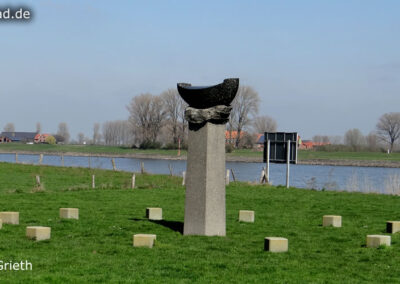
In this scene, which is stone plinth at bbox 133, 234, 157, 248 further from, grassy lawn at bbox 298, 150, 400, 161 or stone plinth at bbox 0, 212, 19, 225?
grassy lawn at bbox 298, 150, 400, 161

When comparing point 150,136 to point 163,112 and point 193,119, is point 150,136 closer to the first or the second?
point 163,112

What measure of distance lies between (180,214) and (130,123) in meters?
89.8

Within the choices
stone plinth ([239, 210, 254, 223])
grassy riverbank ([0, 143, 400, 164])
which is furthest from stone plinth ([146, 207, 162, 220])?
grassy riverbank ([0, 143, 400, 164])

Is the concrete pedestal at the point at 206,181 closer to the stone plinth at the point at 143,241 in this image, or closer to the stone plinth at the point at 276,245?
the stone plinth at the point at 143,241

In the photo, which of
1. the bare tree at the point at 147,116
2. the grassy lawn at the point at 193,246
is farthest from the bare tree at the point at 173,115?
the grassy lawn at the point at 193,246

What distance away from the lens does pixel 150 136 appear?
103562mm

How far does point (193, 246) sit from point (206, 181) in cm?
157

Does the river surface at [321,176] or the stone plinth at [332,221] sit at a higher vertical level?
the stone plinth at [332,221]

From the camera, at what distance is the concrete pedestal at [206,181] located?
12.4m

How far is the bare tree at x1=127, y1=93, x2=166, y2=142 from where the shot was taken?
101938 mm

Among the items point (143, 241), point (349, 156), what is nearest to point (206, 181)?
point (143, 241)

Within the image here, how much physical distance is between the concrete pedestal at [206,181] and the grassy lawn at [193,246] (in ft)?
1.28

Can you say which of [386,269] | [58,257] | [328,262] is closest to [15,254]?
[58,257]

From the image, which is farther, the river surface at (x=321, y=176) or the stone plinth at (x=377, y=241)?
the river surface at (x=321, y=176)
